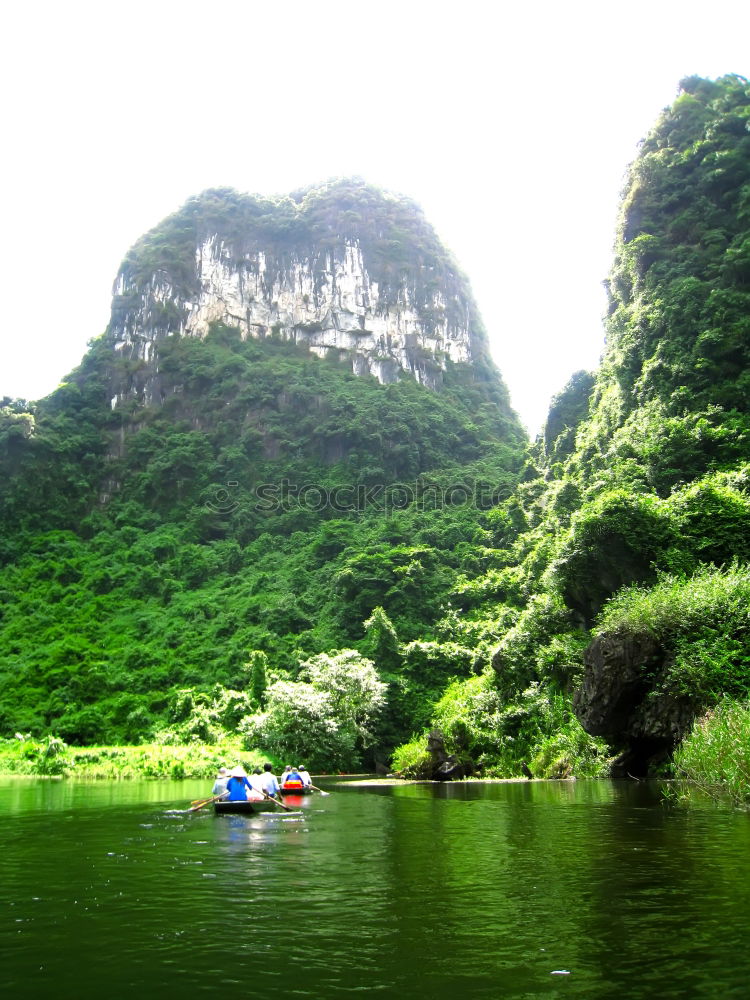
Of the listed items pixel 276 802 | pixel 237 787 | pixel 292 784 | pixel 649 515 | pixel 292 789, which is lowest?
pixel 292 789

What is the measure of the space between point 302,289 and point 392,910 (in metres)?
102

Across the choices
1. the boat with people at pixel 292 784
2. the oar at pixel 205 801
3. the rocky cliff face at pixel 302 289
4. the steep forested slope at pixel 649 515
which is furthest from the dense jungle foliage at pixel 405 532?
the oar at pixel 205 801

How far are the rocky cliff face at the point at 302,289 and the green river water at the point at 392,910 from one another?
8519cm

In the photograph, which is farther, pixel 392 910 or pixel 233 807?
pixel 233 807

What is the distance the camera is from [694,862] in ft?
26.6

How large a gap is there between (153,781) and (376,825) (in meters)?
23.0

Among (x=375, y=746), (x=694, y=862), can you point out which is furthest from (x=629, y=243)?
(x=694, y=862)

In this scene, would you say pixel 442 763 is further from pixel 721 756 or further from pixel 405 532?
pixel 405 532

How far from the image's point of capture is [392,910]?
6.78 m

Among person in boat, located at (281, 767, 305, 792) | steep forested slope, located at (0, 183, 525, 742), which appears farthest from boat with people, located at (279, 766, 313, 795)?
steep forested slope, located at (0, 183, 525, 742)

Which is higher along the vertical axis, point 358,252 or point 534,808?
point 358,252

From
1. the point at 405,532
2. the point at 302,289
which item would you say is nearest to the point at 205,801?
the point at 405,532

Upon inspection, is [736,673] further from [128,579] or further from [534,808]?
[128,579]

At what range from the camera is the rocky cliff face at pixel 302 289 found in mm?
96500
